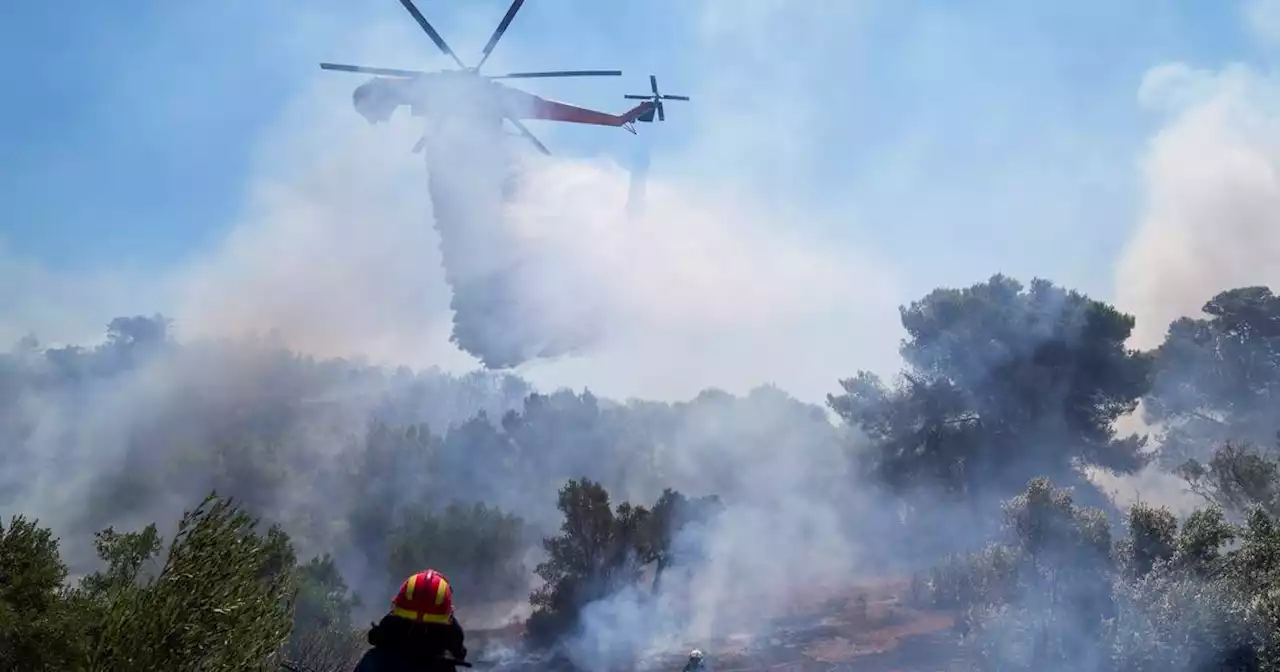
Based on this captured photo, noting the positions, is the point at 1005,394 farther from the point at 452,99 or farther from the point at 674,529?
the point at 452,99

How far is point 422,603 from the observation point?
398cm

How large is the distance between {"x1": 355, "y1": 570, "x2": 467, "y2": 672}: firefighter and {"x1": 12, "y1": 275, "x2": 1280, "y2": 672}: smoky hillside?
4.23 meters

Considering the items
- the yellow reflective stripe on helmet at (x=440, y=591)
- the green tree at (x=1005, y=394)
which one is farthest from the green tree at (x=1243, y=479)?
the yellow reflective stripe on helmet at (x=440, y=591)

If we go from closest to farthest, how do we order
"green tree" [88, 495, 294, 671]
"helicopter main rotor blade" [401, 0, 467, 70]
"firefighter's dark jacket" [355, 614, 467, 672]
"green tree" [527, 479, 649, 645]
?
1. "firefighter's dark jacket" [355, 614, 467, 672]
2. "green tree" [88, 495, 294, 671]
3. "helicopter main rotor blade" [401, 0, 467, 70]
4. "green tree" [527, 479, 649, 645]

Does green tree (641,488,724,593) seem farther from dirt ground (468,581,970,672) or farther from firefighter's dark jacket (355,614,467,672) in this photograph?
firefighter's dark jacket (355,614,467,672)

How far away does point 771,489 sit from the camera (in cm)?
5944

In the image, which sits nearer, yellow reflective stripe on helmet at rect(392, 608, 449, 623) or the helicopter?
yellow reflective stripe on helmet at rect(392, 608, 449, 623)

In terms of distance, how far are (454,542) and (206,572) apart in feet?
121

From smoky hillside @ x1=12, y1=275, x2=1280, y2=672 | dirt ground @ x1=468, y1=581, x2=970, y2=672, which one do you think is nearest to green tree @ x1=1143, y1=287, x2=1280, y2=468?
smoky hillside @ x1=12, y1=275, x2=1280, y2=672

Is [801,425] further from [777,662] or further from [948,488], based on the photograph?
[777,662]

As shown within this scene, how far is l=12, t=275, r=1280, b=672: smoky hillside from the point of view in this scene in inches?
656

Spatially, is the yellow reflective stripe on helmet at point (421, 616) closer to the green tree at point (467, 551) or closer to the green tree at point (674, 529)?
the green tree at point (674, 529)

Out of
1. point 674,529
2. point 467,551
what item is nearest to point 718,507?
point 674,529

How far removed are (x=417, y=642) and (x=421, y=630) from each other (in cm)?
6
